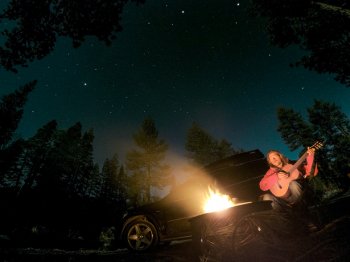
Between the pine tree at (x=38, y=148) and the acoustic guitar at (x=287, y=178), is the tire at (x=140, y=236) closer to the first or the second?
the acoustic guitar at (x=287, y=178)

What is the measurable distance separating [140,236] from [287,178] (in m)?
4.28

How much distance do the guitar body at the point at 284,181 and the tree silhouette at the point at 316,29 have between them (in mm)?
8644

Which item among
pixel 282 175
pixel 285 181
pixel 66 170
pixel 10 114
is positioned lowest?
pixel 285 181

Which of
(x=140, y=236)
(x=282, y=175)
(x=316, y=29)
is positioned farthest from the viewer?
(x=316, y=29)

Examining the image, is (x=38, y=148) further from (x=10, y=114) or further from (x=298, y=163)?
(x=298, y=163)

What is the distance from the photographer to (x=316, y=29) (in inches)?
413

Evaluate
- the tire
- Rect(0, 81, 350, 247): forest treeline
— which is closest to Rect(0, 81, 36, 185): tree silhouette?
Rect(0, 81, 350, 247): forest treeline

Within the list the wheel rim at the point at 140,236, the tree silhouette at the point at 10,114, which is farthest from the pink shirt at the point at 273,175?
the tree silhouette at the point at 10,114

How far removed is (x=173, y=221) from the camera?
6242 mm

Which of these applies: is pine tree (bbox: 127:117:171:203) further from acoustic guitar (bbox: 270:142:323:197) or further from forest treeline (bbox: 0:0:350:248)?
acoustic guitar (bbox: 270:142:323:197)

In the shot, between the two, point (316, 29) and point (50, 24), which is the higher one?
point (316, 29)

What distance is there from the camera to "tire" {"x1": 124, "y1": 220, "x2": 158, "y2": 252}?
6195 millimetres

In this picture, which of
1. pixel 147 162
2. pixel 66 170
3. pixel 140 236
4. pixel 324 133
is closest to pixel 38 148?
pixel 66 170

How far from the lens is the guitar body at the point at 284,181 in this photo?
4.33 meters
